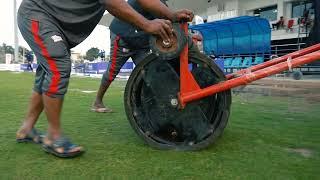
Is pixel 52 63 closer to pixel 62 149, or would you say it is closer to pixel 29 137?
pixel 62 149

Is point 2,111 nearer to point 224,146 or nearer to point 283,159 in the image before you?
Answer: point 224,146

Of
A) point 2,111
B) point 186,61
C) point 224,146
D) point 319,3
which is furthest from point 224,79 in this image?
point 2,111

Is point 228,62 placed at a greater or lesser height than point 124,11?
lesser

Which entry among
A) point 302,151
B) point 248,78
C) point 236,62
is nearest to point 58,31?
point 248,78

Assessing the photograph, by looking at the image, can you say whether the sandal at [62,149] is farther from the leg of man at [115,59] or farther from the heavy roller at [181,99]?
the leg of man at [115,59]

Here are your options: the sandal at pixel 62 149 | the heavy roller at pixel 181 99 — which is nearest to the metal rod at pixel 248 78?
the heavy roller at pixel 181 99

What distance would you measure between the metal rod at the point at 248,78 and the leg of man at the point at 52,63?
827 millimetres

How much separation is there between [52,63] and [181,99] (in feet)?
2.99

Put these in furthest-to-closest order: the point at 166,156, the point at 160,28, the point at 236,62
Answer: the point at 236,62
the point at 166,156
the point at 160,28

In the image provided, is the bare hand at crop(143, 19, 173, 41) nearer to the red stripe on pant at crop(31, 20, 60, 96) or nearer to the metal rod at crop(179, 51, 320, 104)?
the metal rod at crop(179, 51, 320, 104)

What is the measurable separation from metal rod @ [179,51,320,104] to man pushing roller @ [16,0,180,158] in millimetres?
467

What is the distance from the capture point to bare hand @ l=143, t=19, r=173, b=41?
2.83 metres

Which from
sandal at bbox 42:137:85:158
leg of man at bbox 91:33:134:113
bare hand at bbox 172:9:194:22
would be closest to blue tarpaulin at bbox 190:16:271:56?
leg of man at bbox 91:33:134:113

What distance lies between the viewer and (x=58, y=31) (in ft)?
9.80
